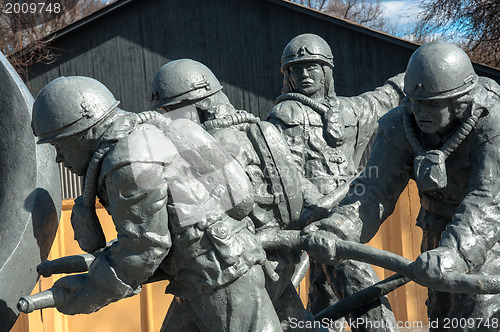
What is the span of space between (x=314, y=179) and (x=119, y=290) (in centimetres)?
265

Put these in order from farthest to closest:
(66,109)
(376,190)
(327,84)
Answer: (327,84)
(376,190)
(66,109)

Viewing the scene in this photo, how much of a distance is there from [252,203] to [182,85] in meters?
1.29

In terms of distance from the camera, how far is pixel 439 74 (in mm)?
3822

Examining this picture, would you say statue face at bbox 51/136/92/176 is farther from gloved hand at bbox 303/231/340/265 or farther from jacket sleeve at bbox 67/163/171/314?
gloved hand at bbox 303/231/340/265

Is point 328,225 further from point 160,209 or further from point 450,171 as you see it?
point 160,209

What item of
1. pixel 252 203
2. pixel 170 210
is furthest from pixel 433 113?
pixel 170 210

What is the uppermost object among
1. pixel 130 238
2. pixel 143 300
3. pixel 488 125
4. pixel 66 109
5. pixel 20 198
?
pixel 66 109

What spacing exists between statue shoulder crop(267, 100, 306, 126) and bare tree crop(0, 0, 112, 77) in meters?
9.04

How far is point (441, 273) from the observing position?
3518 millimetres

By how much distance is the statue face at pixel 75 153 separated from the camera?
3717mm

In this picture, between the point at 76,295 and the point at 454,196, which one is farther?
the point at 454,196

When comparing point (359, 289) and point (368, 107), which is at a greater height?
point (368, 107)

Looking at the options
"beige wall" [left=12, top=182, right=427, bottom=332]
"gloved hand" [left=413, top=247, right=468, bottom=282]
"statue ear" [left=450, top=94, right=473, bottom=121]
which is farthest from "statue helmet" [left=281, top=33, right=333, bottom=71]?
"gloved hand" [left=413, top=247, right=468, bottom=282]

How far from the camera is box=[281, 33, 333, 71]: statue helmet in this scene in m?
6.34
